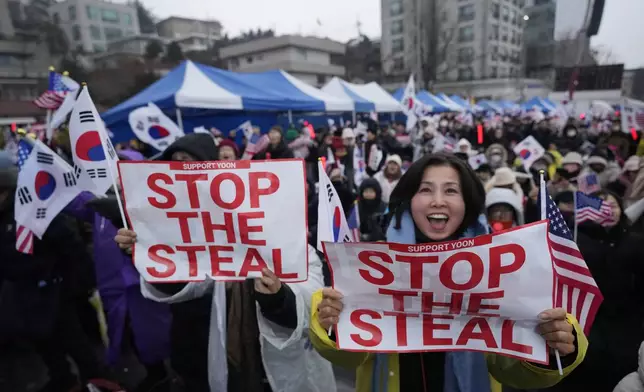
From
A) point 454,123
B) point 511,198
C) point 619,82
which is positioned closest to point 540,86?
point 619,82

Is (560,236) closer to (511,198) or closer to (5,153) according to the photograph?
(511,198)

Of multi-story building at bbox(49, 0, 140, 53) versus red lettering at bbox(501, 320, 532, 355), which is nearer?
red lettering at bbox(501, 320, 532, 355)

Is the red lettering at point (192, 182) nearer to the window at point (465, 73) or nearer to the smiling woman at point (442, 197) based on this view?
the smiling woman at point (442, 197)

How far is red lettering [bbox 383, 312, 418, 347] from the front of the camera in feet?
4.60

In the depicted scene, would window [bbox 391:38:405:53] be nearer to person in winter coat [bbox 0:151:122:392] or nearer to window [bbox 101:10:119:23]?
window [bbox 101:10:119:23]

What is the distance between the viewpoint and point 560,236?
4.96 feet

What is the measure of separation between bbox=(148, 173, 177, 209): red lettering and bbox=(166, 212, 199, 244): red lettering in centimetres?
4

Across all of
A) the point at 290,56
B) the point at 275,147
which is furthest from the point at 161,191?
the point at 290,56

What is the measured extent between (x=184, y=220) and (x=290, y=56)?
171 ft

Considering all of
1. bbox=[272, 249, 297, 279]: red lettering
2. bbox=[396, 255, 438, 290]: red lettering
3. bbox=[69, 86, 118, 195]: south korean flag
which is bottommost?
bbox=[272, 249, 297, 279]: red lettering

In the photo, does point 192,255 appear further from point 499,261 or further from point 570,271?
point 570,271

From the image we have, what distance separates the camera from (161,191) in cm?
170

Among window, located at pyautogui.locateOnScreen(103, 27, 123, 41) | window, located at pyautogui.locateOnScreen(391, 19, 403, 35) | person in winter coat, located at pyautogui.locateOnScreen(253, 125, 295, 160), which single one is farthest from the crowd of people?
window, located at pyautogui.locateOnScreen(103, 27, 123, 41)

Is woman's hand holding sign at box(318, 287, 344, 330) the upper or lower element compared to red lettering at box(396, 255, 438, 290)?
lower
